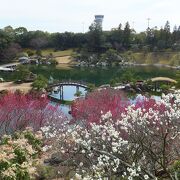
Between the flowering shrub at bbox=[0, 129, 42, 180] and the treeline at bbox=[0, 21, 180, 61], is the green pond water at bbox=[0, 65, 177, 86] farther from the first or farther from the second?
the flowering shrub at bbox=[0, 129, 42, 180]

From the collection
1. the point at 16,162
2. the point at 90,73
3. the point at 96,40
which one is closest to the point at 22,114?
the point at 16,162

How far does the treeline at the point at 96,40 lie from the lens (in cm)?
9144

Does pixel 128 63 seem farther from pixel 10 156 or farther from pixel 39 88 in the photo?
pixel 10 156

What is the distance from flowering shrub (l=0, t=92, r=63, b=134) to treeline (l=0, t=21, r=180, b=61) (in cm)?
6361

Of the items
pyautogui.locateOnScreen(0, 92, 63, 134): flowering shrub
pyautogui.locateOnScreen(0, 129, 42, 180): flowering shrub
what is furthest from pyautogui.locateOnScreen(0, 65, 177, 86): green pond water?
pyautogui.locateOnScreen(0, 129, 42, 180): flowering shrub

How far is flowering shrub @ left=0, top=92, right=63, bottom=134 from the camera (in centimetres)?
2284

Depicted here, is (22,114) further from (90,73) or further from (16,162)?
(90,73)

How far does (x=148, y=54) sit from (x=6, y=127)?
77.5m

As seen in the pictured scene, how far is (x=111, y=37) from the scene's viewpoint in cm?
9381

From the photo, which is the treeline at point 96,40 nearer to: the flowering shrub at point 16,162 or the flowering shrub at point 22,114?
the flowering shrub at point 22,114

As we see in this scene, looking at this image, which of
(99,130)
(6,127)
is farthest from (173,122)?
(6,127)

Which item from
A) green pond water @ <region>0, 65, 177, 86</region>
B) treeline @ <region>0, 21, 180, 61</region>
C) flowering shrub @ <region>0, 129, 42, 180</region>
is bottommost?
green pond water @ <region>0, 65, 177, 86</region>

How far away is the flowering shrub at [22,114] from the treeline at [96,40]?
209 feet

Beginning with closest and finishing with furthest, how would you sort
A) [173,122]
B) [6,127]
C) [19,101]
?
[173,122]
[6,127]
[19,101]
